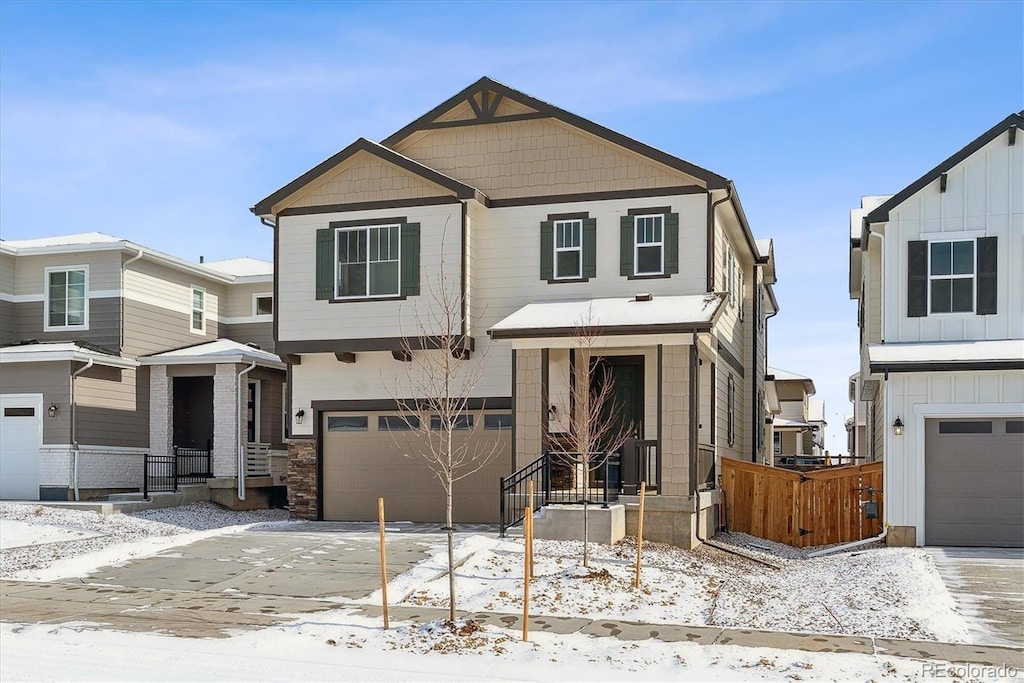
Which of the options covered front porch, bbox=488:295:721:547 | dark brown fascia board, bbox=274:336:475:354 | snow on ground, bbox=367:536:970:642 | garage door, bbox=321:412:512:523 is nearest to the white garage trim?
snow on ground, bbox=367:536:970:642

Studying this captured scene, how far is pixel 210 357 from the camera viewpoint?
24438mm

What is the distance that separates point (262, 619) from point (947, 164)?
13.5 metres

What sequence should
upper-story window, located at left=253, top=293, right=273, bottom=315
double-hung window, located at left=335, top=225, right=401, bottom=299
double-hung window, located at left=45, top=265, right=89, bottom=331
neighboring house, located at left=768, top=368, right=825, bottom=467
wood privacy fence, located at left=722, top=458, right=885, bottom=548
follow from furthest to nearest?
neighboring house, located at left=768, top=368, right=825, bottom=467 → upper-story window, located at left=253, top=293, right=273, bottom=315 → double-hung window, located at left=45, top=265, right=89, bottom=331 → double-hung window, located at left=335, top=225, right=401, bottom=299 → wood privacy fence, located at left=722, top=458, right=885, bottom=548

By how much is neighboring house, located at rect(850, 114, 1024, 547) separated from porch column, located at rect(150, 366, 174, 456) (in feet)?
53.8

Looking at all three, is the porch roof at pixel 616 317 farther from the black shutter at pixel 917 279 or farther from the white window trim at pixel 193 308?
the white window trim at pixel 193 308

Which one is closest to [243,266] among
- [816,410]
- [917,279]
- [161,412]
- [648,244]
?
[161,412]

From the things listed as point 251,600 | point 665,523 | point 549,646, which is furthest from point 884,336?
point 251,600

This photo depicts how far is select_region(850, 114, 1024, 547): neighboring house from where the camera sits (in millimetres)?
16719

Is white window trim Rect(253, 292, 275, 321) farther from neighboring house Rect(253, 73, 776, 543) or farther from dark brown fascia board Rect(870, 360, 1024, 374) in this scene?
dark brown fascia board Rect(870, 360, 1024, 374)

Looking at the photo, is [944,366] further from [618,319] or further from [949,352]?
[618,319]

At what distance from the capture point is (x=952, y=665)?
9344mm

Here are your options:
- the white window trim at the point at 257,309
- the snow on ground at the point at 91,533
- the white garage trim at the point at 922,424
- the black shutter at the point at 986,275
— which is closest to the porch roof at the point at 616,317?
the white garage trim at the point at 922,424

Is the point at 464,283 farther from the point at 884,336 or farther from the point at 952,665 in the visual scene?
A: the point at 952,665

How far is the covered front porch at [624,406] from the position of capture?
1717 cm
